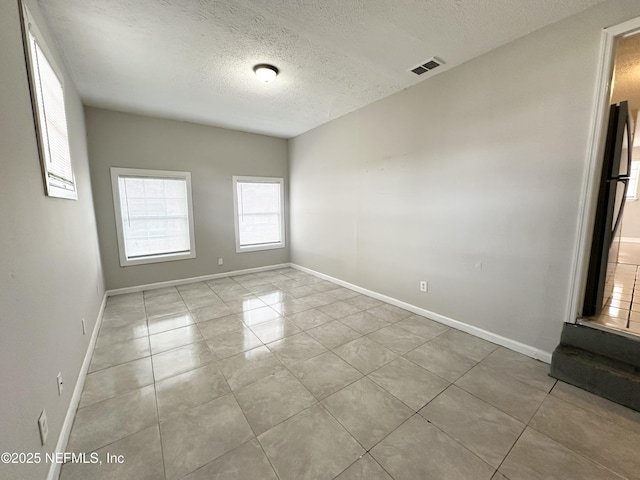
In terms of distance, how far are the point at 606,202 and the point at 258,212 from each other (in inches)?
193

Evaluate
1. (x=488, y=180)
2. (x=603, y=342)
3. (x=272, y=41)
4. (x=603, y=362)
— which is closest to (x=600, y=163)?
(x=488, y=180)

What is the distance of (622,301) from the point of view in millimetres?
2635

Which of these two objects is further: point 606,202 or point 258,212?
point 258,212

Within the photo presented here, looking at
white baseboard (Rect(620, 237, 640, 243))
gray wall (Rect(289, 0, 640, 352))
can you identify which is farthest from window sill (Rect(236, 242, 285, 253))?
white baseboard (Rect(620, 237, 640, 243))

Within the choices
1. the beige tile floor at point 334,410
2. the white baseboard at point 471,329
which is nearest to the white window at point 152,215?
the beige tile floor at point 334,410

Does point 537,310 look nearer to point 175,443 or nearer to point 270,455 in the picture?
point 270,455

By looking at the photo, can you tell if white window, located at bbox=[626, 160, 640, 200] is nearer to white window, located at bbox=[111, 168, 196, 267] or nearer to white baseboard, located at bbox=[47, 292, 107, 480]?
white window, located at bbox=[111, 168, 196, 267]

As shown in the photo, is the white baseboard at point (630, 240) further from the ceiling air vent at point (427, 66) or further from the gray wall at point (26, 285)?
the gray wall at point (26, 285)

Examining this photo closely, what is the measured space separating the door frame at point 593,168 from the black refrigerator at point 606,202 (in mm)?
147

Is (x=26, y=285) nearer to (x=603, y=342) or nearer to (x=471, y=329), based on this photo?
(x=471, y=329)

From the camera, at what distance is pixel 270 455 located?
143 centimetres

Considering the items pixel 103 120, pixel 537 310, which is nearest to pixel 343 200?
pixel 537 310

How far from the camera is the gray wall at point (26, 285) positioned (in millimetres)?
1018

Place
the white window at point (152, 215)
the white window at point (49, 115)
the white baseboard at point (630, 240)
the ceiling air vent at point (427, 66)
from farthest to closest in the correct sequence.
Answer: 1. the white baseboard at point (630, 240)
2. the white window at point (152, 215)
3. the ceiling air vent at point (427, 66)
4. the white window at point (49, 115)
